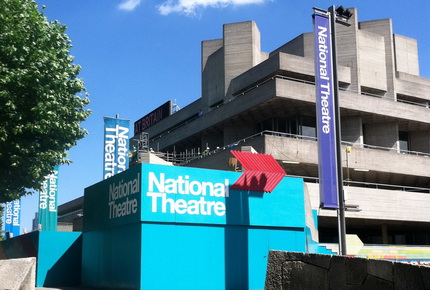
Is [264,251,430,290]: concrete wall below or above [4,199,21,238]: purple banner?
below

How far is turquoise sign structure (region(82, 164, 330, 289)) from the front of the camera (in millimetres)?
17469

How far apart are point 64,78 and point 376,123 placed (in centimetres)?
3088

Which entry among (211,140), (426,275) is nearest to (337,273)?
(426,275)

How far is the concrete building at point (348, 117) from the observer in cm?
3912

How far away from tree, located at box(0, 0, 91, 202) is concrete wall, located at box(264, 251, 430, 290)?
13.5 metres

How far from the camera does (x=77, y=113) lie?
23594mm

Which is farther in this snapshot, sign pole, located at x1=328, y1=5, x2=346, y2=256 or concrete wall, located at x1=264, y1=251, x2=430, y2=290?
sign pole, located at x1=328, y1=5, x2=346, y2=256

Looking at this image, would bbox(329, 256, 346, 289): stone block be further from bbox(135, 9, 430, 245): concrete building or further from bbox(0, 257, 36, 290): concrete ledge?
bbox(135, 9, 430, 245): concrete building

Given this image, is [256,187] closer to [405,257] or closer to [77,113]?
[77,113]

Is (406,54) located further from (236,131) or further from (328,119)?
(328,119)

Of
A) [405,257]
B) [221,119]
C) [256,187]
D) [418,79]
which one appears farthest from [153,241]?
[418,79]

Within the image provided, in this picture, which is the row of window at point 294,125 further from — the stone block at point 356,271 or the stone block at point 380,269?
the stone block at point 380,269

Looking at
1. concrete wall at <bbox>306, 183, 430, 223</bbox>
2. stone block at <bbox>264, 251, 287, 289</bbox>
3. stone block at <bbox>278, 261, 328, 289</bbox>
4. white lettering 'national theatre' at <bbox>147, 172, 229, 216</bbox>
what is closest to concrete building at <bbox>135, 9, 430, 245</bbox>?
concrete wall at <bbox>306, 183, 430, 223</bbox>

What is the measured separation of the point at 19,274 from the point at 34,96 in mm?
8450
